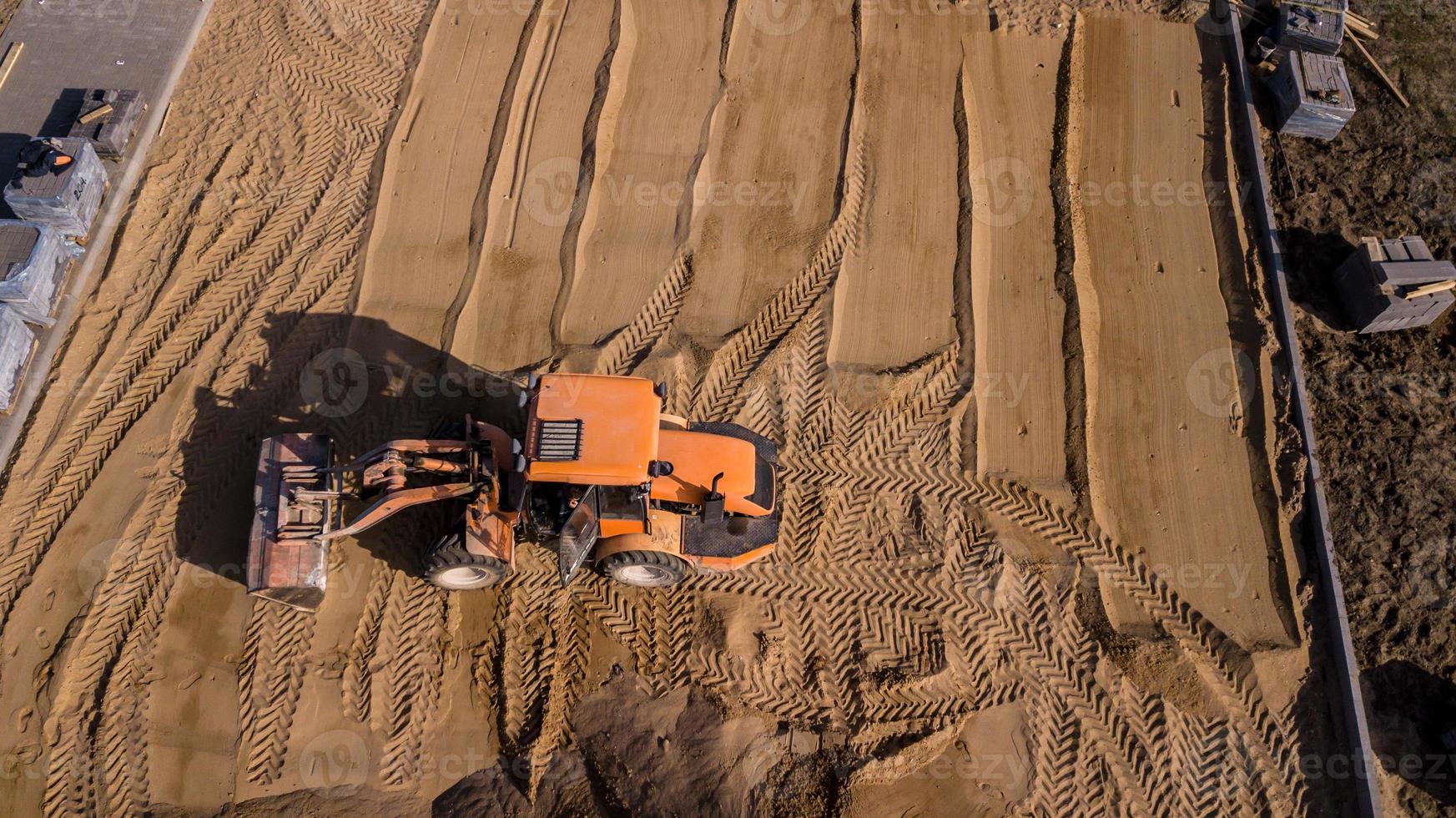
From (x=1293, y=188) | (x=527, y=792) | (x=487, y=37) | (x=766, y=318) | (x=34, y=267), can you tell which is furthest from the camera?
(x=487, y=37)

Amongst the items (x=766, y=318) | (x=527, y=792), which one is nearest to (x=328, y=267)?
(x=766, y=318)

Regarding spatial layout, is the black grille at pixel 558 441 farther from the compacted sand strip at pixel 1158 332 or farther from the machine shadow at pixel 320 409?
the compacted sand strip at pixel 1158 332

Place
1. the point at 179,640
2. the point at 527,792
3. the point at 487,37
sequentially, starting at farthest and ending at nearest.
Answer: the point at 487,37 → the point at 179,640 → the point at 527,792

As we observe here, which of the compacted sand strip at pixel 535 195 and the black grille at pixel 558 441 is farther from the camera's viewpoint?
the compacted sand strip at pixel 535 195

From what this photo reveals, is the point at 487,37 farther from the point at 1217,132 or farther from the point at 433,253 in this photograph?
the point at 1217,132

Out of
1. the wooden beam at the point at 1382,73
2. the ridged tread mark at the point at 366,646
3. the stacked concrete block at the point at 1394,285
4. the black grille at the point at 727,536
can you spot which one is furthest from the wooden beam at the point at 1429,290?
the ridged tread mark at the point at 366,646

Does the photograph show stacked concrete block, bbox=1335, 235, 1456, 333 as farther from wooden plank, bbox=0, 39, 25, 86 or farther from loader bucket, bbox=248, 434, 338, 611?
wooden plank, bbox=0, 39, 25, 86
